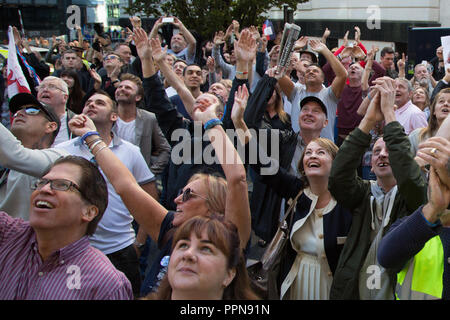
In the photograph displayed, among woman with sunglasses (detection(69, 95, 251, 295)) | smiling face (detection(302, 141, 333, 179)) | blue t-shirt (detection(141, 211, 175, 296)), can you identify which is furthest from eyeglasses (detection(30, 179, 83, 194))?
smiling face (detection(302, 141, 333, 179))

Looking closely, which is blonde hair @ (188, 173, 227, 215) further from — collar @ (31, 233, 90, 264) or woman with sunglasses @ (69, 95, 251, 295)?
collar @ (31, 233, 90, 264)

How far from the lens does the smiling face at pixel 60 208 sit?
218cm

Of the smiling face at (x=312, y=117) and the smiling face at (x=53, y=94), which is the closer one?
the smiling face at (x=312, y=117)

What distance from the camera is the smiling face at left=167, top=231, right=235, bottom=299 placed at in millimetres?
2000

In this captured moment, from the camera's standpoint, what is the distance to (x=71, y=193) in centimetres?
226

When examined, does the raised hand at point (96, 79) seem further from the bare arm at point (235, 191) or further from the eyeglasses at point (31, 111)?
the bare arm at point (235, 191)

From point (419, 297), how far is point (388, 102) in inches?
38.1

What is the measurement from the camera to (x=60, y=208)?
2209mm

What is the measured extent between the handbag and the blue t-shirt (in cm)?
48

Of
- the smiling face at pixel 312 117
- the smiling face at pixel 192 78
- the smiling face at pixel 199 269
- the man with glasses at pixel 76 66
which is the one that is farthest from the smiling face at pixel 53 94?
the man with glasses at pixel 76 66

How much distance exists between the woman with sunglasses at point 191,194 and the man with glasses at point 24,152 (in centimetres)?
27

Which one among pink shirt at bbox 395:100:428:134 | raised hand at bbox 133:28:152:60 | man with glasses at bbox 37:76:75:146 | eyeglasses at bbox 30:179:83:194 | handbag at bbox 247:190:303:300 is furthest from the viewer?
pink shirt at bbox 395:100:428:134

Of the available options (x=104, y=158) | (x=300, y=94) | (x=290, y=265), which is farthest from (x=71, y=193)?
(x=300, y=94)
